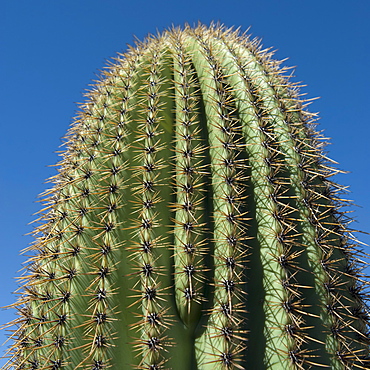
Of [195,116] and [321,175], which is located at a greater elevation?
[195,116]

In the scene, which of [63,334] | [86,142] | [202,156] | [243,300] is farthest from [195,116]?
[63,334]

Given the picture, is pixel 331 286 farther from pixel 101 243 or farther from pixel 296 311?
pixel 101 243

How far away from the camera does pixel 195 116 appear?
350 centimetres

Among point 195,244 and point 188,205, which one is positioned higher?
point 188,205

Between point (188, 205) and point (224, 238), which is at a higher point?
point (188, 205)

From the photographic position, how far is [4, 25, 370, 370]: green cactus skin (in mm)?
2895

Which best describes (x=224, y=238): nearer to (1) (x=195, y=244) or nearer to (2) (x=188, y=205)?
(1) (x=195, y=244)

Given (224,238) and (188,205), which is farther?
(188,205)

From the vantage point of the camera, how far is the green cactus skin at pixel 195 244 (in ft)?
9.50

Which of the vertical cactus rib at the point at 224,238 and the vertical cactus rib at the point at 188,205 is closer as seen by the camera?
the vertical cactus rib at the point at 224,238

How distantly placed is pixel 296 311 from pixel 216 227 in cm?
78

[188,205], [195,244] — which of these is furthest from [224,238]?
[188,205]

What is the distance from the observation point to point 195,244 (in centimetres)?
304

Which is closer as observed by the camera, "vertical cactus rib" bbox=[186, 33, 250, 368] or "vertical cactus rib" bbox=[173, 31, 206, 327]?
"vertical cactus rib" bbox=[186, 33, 250, 368]
